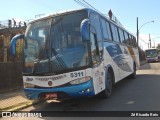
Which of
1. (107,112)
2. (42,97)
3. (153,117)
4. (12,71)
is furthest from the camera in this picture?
(12,71)

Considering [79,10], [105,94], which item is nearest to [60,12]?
[79,10]

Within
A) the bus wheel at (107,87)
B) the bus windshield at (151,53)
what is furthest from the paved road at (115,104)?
the bus windshield at (151,53)

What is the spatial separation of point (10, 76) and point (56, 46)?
762 centimetres

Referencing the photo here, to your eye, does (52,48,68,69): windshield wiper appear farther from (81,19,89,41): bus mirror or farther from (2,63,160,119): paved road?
(2,63,160,119): paved road

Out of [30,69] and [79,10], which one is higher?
[79,10]

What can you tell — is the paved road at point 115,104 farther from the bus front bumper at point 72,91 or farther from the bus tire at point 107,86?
the bus front bumper at point 72,91

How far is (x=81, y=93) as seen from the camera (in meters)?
8.12

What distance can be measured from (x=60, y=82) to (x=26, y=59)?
1522 mm

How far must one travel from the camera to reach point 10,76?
50.2 ft

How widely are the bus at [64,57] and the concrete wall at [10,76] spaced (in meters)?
5.96

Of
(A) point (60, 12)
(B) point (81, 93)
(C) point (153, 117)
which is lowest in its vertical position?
(C) point (153, 117)

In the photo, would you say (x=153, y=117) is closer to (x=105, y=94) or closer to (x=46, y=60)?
(x=105, y=94)

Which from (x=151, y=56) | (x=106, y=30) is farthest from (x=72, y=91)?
(x=151, y=56)

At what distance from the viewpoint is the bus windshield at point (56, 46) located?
8.27m
